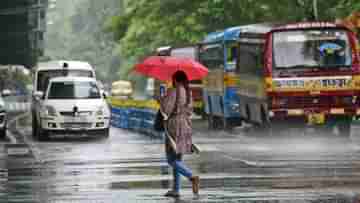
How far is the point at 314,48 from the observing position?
3209 cm

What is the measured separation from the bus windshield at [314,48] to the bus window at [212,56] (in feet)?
23.8

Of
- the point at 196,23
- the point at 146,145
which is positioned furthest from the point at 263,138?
the point at 196,23

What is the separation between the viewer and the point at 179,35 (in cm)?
6438

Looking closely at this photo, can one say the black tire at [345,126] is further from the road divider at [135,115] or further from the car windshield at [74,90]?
the car windshield at [74,90]

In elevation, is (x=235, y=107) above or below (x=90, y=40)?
above

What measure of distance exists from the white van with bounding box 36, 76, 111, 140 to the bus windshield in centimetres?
511

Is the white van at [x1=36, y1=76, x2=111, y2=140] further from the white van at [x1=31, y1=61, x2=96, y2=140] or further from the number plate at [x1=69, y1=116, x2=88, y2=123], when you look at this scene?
the white van at [x1=31, y1=61, x2=96, y2=140]

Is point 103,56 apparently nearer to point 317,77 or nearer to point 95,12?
point 95,12

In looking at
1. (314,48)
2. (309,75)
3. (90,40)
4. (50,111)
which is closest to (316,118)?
(309,75)

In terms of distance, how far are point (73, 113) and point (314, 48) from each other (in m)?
6.57

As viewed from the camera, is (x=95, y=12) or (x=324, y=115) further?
(x=95, y=12)

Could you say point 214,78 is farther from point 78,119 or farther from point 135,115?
point 78,119

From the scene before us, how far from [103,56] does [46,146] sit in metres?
120

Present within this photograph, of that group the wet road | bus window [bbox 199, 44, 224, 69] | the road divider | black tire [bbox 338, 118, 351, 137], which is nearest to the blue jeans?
the wet road
